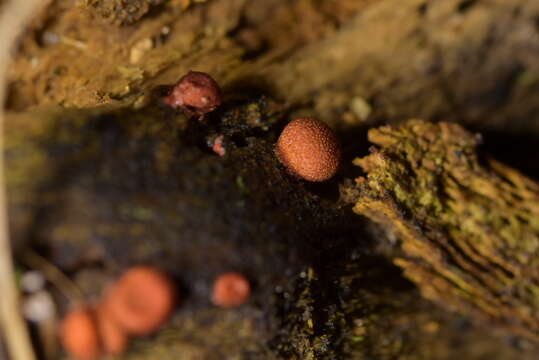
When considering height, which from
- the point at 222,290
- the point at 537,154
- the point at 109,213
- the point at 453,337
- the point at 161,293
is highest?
the point at 109,213

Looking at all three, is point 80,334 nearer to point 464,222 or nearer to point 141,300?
point 141,300

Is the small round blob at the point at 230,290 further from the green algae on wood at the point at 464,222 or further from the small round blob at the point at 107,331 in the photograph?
the green algae on wood at the point at 464,222

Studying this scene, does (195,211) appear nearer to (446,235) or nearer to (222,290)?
(222,290)

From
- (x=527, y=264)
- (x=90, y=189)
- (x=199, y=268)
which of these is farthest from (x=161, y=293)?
(x=527, y=264)

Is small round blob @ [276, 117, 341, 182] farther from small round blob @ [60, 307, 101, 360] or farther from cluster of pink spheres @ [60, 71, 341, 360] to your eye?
small round blob @ [60, 307, 101, 360]

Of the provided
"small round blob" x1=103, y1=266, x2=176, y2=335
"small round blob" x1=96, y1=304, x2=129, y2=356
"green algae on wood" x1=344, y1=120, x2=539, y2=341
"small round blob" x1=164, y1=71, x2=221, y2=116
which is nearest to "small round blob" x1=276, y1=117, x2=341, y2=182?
"small round blob" x1=164, y1=71, x2=221, y2=116

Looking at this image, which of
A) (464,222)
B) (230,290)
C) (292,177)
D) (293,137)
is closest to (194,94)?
(293,137)

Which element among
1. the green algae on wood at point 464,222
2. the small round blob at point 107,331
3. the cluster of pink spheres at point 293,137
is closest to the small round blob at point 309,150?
the cluster of pink spheres at point 293,137
